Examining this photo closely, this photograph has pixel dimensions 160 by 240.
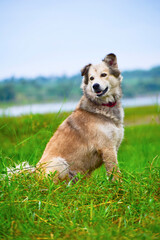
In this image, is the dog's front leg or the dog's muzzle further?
the dog's muzzle

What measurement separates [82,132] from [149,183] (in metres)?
1.13

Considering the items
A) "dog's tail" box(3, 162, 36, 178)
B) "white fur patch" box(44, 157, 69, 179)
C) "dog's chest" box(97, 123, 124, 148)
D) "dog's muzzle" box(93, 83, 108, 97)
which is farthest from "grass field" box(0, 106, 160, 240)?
"dog's muzzle" box(93, 83, 108, 97)

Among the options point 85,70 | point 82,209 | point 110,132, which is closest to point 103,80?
point 85,70

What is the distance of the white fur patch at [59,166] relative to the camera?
3330mm

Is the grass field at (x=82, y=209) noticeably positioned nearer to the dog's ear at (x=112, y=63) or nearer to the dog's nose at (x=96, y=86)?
the dog's nose at (x=96, y=86)

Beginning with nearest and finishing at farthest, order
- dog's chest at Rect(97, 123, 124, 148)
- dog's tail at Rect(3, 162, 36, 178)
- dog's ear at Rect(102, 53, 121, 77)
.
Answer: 1. dog's tail at Rect(3, 162, 36, 178)
2. dog's chest at Rect(97, 123, 124, 148)
3. dog's ear at Rect(102, 53, 121, 77)

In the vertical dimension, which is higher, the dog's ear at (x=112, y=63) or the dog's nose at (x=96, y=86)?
the dog's ear at (x=112, y=63)

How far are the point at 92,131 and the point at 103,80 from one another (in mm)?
814

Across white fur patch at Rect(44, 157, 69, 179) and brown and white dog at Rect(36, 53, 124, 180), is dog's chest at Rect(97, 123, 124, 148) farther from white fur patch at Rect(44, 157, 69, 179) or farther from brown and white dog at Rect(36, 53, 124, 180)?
white fur patch at Rect(44, 157, 69, 179)

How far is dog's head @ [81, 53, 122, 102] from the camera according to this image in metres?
3.80

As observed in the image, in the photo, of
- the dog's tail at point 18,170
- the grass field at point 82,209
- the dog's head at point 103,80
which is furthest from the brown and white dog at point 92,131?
the grass field at point 82,209

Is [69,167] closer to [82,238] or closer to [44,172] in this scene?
[44,172]

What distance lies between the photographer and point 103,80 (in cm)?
384

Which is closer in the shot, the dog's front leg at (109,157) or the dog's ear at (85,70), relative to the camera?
the dog's front leg at (109,157)
